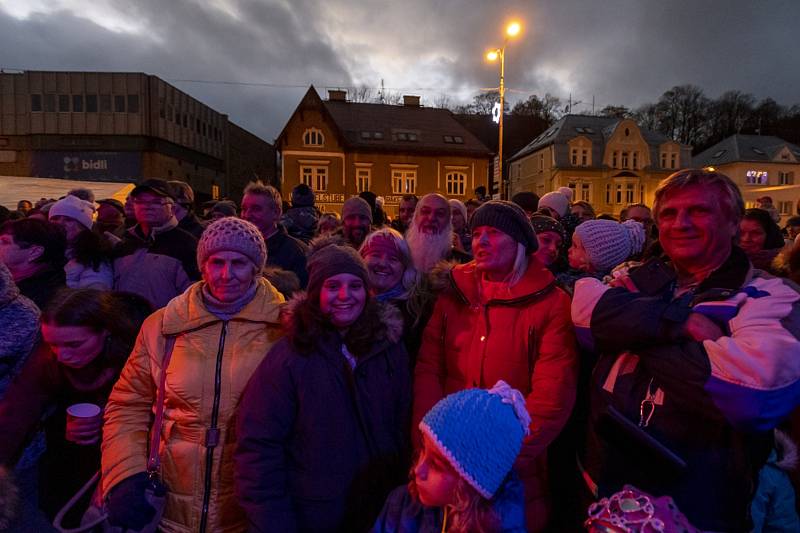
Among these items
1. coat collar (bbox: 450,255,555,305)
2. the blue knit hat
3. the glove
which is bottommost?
the glove

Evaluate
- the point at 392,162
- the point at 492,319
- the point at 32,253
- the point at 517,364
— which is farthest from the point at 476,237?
the point at 392,162

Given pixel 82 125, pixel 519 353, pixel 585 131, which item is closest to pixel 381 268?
pixel 519 353

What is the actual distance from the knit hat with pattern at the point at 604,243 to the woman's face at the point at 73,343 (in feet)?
10.0

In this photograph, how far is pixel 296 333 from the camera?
2324mm

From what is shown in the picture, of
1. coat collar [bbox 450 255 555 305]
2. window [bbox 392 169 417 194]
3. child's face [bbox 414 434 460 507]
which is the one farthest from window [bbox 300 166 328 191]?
child's face [bbox 414 434 460 507]

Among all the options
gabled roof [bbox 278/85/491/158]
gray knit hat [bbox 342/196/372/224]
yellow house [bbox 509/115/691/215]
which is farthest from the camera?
yellow house [bbox 509/115/691/215]

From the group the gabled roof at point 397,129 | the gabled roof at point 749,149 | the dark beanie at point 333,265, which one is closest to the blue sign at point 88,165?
the gabled roof at point 397,129

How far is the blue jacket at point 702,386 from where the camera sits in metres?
1.67

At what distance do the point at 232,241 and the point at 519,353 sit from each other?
5.48 feet

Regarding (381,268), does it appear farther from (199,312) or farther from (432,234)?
(199,312)

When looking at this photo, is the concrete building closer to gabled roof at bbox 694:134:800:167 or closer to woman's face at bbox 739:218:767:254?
woman's face at bbox 739:218:767:254

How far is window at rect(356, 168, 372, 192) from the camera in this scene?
34656 mm

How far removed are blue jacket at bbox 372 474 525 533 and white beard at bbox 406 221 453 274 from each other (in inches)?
90.5

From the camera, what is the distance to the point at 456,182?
3619cm
